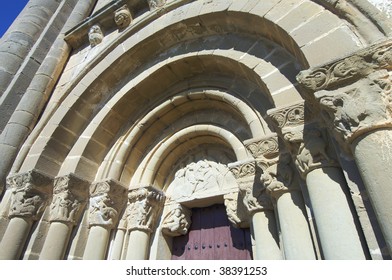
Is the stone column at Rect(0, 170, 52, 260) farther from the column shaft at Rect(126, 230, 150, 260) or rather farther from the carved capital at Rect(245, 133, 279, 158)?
the carved capital at Rect(245, 133, 279, 158)

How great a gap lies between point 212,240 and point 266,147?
1549 mm

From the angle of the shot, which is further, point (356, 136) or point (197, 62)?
point (197, 62)

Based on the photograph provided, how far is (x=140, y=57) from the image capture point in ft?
12.8

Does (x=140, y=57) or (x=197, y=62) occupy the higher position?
(x=140, y=57)

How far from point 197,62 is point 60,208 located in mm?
2583

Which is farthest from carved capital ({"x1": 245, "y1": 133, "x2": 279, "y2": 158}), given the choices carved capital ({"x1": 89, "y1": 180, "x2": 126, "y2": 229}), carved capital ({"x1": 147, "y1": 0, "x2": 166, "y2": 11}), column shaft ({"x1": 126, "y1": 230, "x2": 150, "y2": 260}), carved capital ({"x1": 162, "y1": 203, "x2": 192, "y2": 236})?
carved capital ({"x1": 147, "y1": 0, "x2": 166, "y2": 11})

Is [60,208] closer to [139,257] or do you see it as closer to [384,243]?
[139,257]

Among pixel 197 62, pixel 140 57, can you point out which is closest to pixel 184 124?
pixel 197 62

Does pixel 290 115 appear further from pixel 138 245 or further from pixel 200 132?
pixel 138 245

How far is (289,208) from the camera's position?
2051 mm

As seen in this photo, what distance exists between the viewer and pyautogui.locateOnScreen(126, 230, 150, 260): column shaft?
10.1 feet

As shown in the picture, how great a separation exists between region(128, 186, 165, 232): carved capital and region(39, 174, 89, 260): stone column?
0.65m

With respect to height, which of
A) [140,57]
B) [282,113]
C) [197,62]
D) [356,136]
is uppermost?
[140,57]
